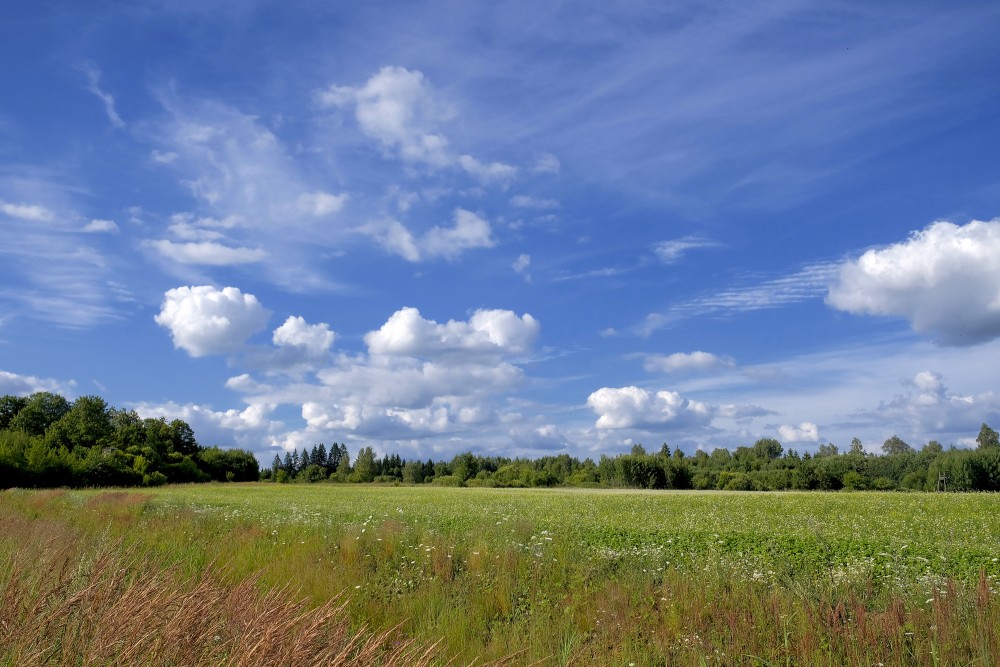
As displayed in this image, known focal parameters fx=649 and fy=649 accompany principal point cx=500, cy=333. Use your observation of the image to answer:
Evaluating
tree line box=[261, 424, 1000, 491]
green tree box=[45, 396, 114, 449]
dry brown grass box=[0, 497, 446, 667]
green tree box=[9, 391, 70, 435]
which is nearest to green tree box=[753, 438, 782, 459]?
tree line box=[261, 424, 1000, 491]

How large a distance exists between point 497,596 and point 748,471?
83113 mm

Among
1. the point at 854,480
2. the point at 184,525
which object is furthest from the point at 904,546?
Result: the point at 854,480

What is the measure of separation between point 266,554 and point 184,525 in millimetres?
5220

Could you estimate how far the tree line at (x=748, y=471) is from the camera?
222ft

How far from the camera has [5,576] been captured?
5340 mm

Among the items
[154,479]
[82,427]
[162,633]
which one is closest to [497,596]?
[162,633]

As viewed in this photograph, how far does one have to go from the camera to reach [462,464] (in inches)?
4181

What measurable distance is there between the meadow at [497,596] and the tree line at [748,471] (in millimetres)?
59581

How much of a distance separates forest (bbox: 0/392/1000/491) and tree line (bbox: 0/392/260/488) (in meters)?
0.13

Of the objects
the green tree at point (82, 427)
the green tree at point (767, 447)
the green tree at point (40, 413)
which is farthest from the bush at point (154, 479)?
the green tree at point (767, 447)

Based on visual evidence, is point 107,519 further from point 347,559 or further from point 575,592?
point 575,592

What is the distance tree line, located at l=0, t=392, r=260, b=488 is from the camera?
62094mm

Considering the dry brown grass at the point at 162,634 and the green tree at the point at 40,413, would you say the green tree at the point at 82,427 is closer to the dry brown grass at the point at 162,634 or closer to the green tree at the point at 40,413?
the green tree at the point at 40,413

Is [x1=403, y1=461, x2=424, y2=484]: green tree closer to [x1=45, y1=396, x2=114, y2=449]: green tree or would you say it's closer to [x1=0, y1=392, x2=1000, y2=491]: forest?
[x1=0, y1=392, x2=1000, y2=491]: forest
